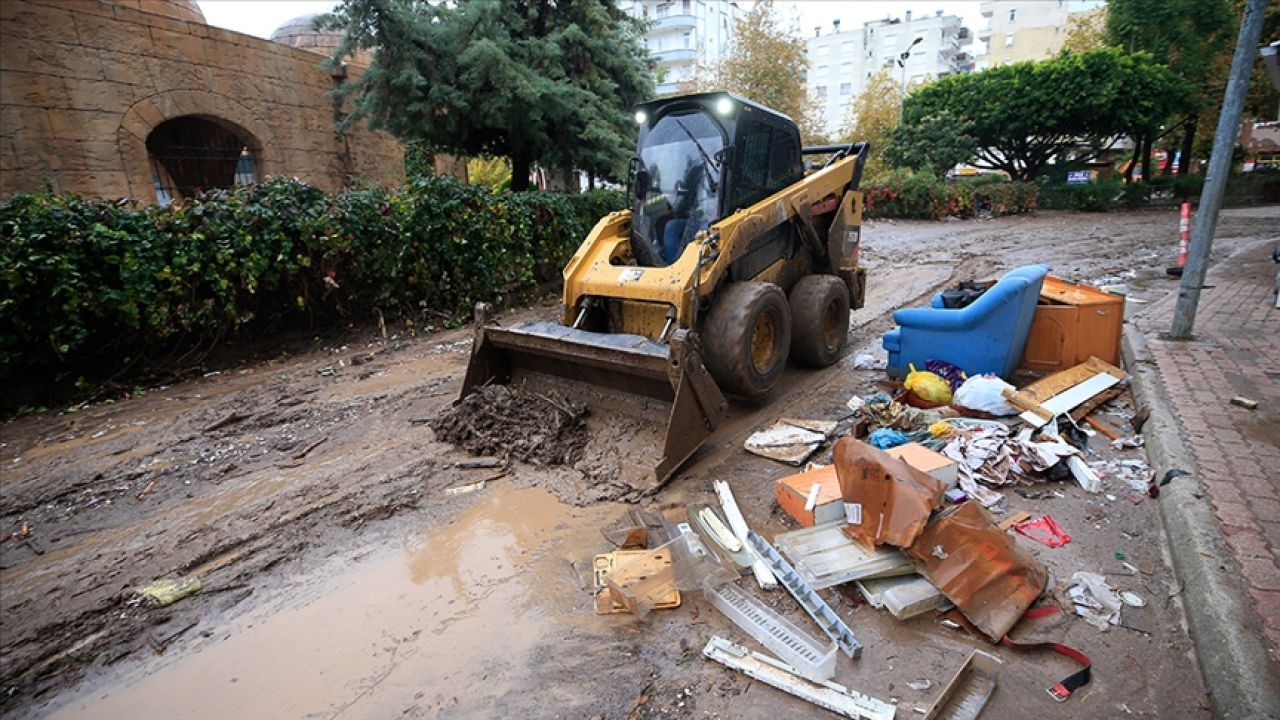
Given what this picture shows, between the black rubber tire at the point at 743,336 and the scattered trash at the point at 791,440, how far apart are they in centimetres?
Result: 37

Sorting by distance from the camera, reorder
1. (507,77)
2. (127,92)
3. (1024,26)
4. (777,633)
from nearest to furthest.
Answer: (777,633) < (507,77) < (127,92) < (1024,26)

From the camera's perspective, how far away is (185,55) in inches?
397

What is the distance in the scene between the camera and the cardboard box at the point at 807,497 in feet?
10.5

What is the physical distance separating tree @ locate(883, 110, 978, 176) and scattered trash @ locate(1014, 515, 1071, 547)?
22.4m

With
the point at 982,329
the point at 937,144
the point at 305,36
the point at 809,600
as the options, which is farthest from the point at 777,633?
the point at 937,144

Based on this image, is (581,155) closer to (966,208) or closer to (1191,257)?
(1191,257)

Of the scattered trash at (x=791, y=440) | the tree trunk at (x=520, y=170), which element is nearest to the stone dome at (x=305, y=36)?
the tree trunk at (x=520, y=170)

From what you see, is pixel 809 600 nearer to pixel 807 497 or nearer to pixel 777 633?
pixel 777 633

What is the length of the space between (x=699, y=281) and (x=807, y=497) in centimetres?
173

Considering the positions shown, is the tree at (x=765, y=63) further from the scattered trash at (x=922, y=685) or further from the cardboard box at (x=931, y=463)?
the scattered trash at (x=922, y=685)

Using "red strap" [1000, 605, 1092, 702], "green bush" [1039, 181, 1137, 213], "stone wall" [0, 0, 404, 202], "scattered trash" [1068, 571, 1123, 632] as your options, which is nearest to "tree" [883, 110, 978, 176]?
"green bush" [1039, 181, 1137, 213]

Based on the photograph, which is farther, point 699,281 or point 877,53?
point 877,53

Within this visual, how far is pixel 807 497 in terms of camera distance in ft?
10.8

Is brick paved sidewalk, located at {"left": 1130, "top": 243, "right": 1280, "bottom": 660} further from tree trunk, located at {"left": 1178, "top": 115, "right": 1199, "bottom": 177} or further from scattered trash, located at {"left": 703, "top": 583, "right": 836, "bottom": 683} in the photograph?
tree trunk, located at {"left": 1178, "top": 115, "right": 1199, "bottom": 177}
